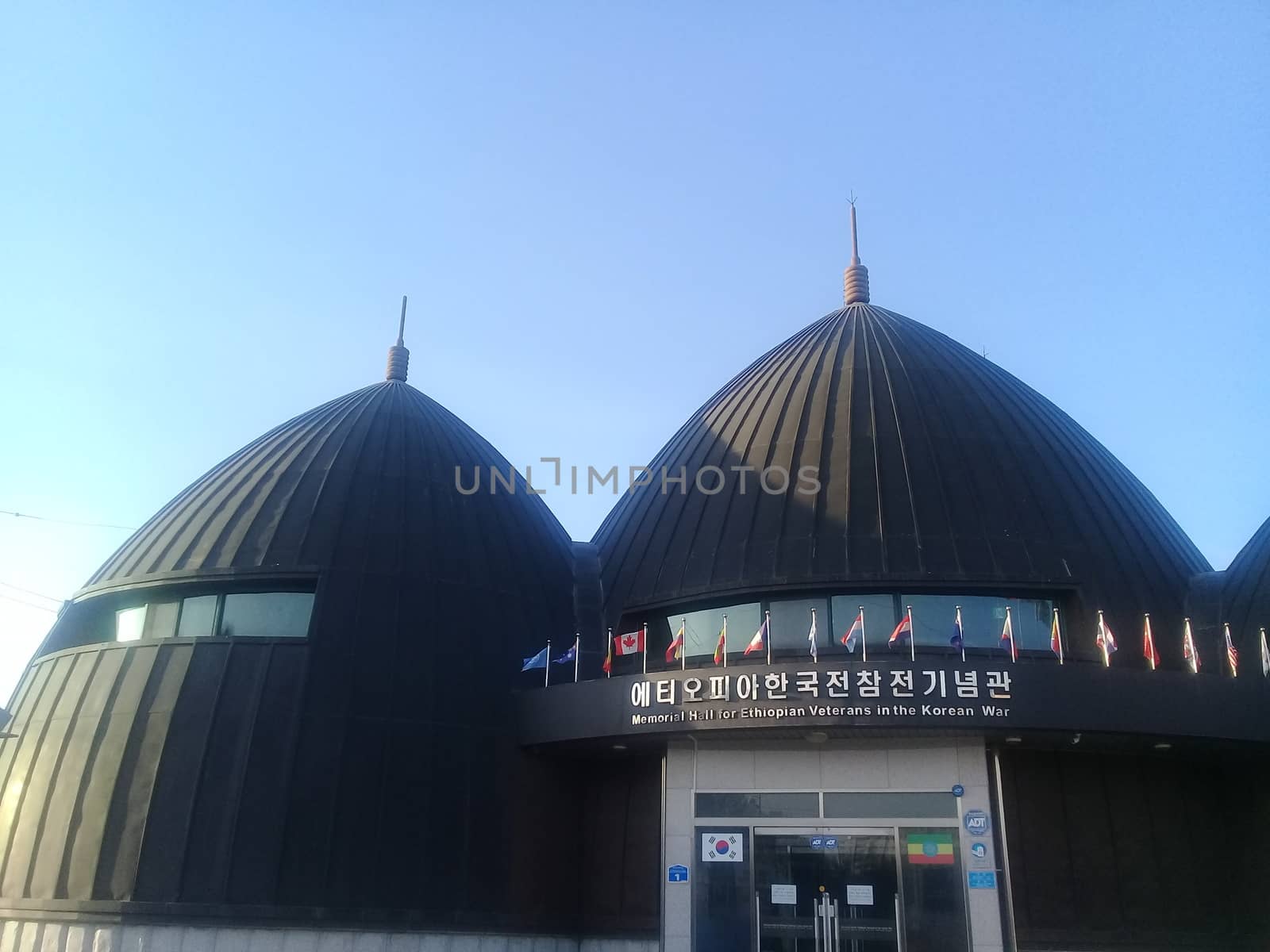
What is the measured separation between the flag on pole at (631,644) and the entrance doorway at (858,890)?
5.86 meters

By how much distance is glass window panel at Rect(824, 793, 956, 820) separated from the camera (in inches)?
888

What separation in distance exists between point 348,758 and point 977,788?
43.6 ft

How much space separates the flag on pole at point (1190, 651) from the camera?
23703 millimetres

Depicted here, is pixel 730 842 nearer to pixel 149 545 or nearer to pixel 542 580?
pixel 542 580

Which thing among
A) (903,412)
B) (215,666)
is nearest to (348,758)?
(215,666)

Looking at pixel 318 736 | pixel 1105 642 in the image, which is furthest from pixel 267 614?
pixel 1105 642

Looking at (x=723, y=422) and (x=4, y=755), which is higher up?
Answer: (x=723, y=422)

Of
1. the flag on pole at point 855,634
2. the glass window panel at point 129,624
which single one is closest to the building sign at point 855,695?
the flag on pole at point 855,634

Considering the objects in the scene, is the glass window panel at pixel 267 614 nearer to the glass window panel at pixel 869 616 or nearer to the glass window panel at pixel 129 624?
the glass window panel at pixel 129 624

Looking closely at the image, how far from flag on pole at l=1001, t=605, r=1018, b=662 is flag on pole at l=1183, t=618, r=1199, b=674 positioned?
3.49 metres

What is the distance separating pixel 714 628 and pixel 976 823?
7348 mm

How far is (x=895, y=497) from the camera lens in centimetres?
2638

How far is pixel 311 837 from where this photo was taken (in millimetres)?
23266

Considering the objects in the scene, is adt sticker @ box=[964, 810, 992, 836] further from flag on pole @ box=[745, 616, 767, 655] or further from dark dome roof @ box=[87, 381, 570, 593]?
dark dome roof @ box=[87, 381, 570, 593]
